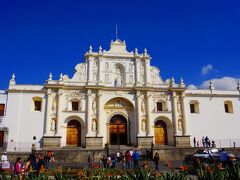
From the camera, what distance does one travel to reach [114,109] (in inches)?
1316

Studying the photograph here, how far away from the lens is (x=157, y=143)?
3312 cm

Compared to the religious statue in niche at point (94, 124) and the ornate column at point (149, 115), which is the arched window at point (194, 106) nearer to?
the ornate column at point (149, 115)

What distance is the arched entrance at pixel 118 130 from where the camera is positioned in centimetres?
3288

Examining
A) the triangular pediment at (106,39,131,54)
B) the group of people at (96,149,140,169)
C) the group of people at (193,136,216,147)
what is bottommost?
the group of people at (96,149,140,169)

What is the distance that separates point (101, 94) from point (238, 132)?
759 inches

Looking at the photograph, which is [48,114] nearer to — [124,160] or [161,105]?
[124,160]

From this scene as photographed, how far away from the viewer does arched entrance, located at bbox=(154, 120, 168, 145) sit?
109ft

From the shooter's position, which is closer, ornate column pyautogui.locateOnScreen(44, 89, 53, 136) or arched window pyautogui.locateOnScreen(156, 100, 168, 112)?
ornate column pyautogui.locateOnScreen(44, 89, 53, 136)

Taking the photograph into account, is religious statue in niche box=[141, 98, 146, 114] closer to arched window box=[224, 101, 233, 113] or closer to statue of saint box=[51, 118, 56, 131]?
statue of saint box=[51, 118, 56, 131]

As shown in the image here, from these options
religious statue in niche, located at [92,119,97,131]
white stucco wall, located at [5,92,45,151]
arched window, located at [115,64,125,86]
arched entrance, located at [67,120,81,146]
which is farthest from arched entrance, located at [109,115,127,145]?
white stucco wall, located at [5,92,45,151]

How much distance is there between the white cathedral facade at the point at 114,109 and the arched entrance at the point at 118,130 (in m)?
0.13

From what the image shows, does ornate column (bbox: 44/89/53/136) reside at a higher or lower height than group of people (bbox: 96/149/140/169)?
higher

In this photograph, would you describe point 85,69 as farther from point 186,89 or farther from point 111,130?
point 186,89

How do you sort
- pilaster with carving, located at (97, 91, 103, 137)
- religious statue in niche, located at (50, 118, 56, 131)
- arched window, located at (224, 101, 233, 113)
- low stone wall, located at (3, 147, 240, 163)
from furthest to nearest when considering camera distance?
1. arched window, located at (224, 101, 233, 113)
2. pilaster with carving, located at (97, 91, 103, 137)
3. religious statue in niche, located at (50, 118, 56, 131)
4. low stone wall, located at (3, 147, 240, 163)
